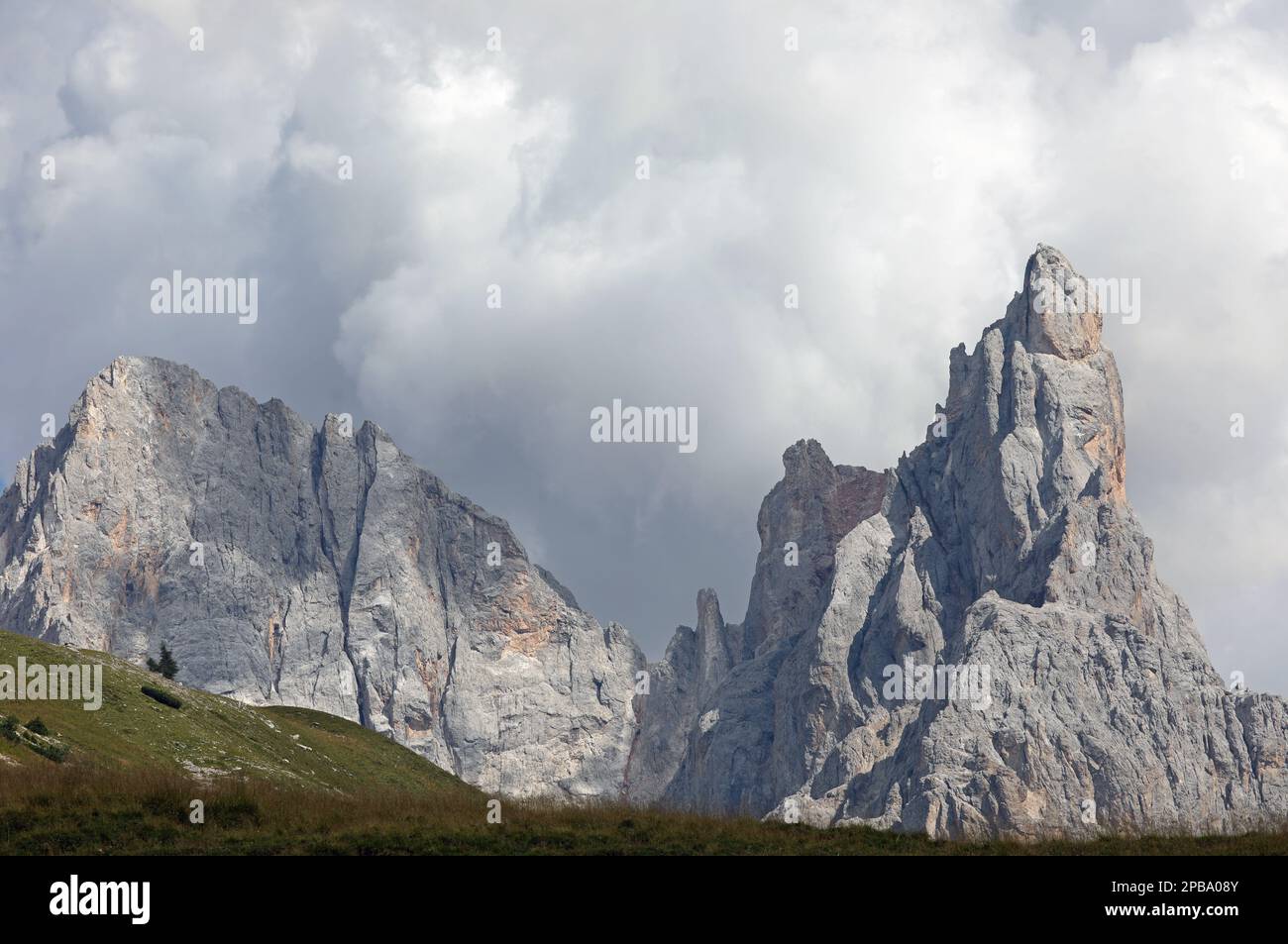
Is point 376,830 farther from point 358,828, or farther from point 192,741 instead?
point 192,741

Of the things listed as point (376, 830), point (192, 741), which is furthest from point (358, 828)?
point (192, 741)

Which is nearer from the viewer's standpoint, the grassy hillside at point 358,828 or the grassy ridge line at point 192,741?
the grassy hillside at point 358,828

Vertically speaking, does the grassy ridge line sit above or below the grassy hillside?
above

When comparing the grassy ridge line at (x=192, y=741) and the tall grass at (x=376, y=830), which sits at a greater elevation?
the grassy ridge line at (x=192, y=741)

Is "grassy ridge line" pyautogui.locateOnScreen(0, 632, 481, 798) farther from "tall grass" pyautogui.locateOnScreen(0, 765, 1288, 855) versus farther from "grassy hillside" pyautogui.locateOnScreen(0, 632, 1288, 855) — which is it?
"tall grass" pyautogui.locateOnScreen(0, 765, 1288, 855)

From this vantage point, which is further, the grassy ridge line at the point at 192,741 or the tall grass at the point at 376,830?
the grassy ridge line at the point at 192,741

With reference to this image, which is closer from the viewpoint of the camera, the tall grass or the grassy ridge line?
the tall grass

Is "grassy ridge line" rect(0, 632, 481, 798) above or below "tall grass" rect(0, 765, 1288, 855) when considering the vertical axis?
above

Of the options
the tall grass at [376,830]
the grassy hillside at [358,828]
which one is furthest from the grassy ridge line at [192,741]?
the tall grass at [376,830]

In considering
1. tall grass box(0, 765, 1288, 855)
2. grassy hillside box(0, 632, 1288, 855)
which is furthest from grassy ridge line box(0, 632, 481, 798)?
tall grass box(0, 765, 1288, 855)

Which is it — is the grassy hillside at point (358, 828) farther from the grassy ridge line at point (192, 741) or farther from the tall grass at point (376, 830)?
the grassy ridge line at point (192, 741)
